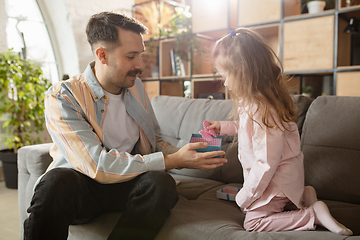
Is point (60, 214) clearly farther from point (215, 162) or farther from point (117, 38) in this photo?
point (117, 38)

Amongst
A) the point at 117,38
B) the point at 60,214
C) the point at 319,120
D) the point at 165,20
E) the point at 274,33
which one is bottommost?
the point at 60,214

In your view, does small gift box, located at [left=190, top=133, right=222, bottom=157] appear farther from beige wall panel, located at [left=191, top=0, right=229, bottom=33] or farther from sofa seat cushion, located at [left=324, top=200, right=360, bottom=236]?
beige wall panel, located at [left=191, top=0, right=229, bottom=33]

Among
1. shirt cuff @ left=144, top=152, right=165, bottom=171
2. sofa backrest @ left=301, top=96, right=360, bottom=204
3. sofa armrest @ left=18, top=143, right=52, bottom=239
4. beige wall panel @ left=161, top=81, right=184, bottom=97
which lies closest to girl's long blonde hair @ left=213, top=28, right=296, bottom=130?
sofa backrest @ left=301, top=96, right=360, bottom=204

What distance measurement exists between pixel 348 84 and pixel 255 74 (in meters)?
1.53

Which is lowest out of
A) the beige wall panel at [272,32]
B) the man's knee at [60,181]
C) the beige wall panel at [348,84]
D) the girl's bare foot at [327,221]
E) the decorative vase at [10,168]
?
the decorative vase at [10,168]

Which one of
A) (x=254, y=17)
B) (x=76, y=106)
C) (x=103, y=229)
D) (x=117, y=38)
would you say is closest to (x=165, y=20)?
(x=254, y=17)

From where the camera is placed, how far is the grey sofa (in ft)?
3.76

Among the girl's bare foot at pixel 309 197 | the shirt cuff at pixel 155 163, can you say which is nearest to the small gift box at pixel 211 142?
the shirt cuff at pixel 155 163

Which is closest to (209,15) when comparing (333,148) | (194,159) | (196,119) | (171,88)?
(171,88)

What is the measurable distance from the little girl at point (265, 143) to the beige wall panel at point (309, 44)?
1.47 metres

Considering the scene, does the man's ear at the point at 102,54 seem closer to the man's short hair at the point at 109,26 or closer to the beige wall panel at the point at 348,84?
the man's short hair at the point at 109,26

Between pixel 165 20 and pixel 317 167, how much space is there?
10.2 feet

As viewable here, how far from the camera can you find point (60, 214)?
110 cm

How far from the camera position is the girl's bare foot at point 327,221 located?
1.03m
